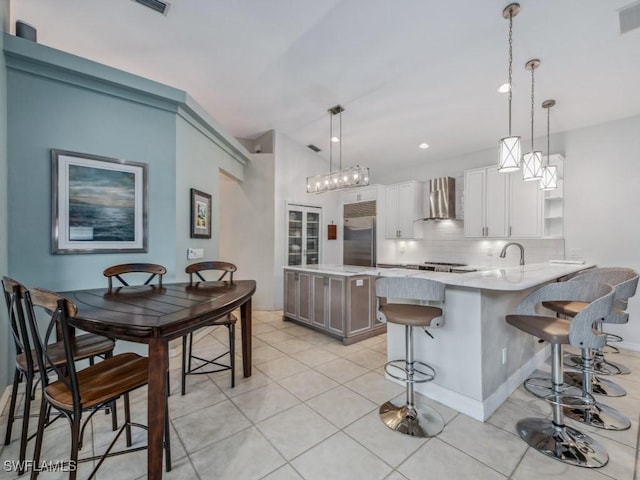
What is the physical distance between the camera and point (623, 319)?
7.23 ft

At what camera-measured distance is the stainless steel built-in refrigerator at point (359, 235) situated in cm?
566

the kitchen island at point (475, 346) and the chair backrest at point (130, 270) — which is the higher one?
the chair backrest at point (130, 270)

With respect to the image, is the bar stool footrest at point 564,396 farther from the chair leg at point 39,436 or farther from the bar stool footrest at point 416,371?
the chair leg at point 39,436

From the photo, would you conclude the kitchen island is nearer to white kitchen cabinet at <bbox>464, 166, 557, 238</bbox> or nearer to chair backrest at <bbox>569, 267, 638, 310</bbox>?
chair backrest at <bbox>569, 267, 638, 310</bbox>

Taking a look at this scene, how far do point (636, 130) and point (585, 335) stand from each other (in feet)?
11.4

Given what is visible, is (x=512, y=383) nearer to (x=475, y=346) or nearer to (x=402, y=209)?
(x=475, y=346)

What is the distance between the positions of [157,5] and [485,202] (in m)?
4.67

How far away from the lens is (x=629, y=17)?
2.30m

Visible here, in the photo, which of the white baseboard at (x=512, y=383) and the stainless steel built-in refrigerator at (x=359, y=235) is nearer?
the white baseboard at (x=512, y=383)

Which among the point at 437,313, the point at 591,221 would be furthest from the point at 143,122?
the point at 591,221

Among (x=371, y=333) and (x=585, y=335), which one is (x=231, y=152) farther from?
(x=585, y=335)

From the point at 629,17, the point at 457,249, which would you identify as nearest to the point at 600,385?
the point at 457,249

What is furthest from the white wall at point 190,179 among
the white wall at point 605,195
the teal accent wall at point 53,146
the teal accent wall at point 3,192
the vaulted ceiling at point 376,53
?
the white wall at point 605,195

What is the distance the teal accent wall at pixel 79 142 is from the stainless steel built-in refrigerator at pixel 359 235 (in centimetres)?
347
